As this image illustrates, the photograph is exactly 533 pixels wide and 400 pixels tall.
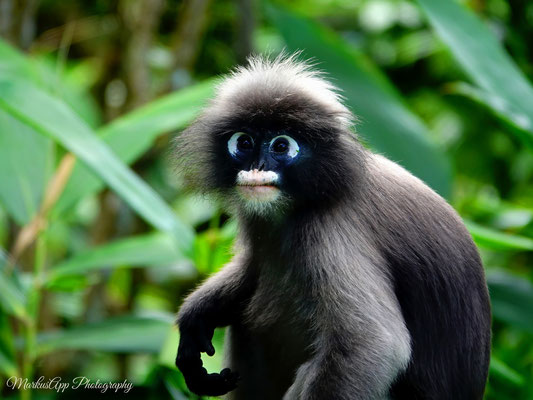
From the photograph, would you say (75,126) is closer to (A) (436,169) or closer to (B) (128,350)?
(B) (128,350)

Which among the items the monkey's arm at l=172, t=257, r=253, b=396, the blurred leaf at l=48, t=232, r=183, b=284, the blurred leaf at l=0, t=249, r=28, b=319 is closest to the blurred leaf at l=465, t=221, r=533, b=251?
the monkey's arm at l=172, t=257, r=253, b=396

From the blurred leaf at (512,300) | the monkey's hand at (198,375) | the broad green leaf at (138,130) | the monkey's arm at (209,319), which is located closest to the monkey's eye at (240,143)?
the monkey's arm at (209,319)

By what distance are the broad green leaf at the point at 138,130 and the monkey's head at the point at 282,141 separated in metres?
1.21

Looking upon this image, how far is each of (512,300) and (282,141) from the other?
1888mm

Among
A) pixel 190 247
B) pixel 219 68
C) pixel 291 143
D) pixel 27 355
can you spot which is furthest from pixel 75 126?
pixel 219 68

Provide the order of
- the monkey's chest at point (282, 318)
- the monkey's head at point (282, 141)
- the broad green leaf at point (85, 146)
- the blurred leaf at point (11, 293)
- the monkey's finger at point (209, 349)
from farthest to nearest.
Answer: the blurred leaf at point (11, 293) < the broad green leaf at point (85, 146) < the monkey's finger at point (209, 349) < the monkey's chest at point (282, 318) < the monkey's head at point (282, 141)

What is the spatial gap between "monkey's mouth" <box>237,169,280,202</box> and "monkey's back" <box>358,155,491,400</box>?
319 millimetres

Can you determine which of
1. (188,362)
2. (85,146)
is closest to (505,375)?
(188,362)

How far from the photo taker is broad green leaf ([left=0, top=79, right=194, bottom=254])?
3.59 m

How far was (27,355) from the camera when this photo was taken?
3873 mm

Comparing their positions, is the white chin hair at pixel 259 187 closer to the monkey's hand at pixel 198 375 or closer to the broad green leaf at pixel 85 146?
the monkey's hand at pixel 198 375

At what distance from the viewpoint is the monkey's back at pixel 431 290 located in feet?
9.35

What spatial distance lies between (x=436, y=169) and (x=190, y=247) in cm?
139

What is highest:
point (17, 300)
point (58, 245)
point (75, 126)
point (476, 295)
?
point (476, 295)
